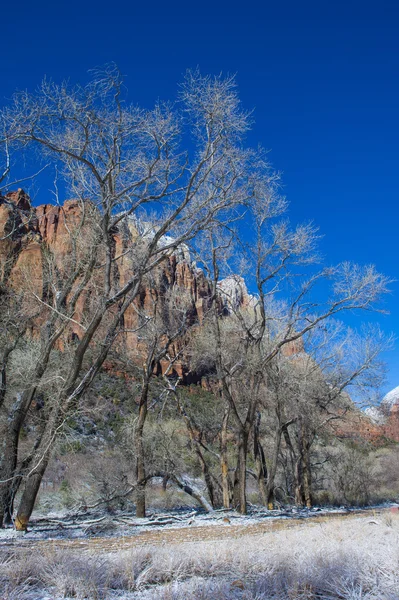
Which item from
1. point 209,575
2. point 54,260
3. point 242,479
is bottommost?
point 209,575

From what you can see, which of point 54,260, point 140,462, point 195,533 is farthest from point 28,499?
point 54,260

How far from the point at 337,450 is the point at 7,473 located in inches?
823

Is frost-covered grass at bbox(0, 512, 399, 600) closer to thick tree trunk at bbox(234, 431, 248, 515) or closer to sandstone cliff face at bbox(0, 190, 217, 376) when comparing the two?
sandstone cliff face at bbox(0, 190, 217, 376)

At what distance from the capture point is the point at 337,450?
2573 centimetres

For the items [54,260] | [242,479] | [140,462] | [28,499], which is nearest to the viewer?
[28,499]

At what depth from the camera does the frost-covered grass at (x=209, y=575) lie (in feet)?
11.1

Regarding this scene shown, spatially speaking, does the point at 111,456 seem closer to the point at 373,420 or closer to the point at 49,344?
the point at 373,420

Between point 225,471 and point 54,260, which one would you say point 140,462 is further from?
point 54,260

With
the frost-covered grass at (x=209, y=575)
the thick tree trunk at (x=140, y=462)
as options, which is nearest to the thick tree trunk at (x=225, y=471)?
the thick tree trunk at (x=140, y=462)

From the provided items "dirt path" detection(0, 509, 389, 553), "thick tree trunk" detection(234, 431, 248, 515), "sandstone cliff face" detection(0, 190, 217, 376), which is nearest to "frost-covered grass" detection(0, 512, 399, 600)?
"dirt path" detection(0, 509, 389, 553)

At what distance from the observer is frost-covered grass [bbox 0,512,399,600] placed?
11.1 ft

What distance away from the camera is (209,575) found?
393cm

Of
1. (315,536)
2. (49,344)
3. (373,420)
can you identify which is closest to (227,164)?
(49,344)

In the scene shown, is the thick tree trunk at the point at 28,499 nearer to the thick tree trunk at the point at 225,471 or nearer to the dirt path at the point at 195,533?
the dirt path at the point at 195,533
